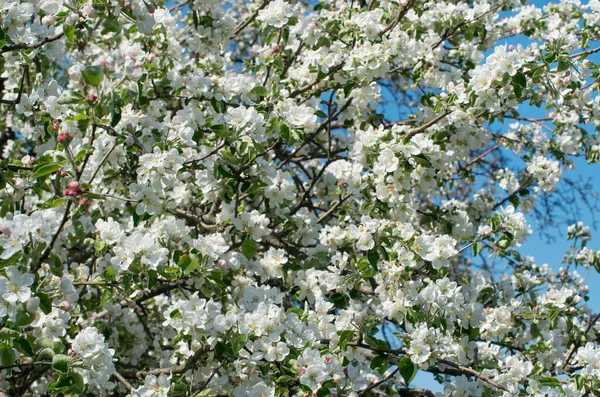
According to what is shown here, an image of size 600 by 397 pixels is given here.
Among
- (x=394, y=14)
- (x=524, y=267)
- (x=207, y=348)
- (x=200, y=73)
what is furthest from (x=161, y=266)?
(x=524, y=267)

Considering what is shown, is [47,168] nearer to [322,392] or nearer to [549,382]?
[322,392]

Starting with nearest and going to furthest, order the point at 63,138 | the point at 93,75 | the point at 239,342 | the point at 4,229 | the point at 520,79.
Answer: the point at 93,75, the point at 4,229, the point at 63,138, the point at 239,342, the point at 520,79

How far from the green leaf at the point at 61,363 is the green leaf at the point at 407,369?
1.20 meters

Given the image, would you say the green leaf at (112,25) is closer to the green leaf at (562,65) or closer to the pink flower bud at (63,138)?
the pink flower bud at (63,138)

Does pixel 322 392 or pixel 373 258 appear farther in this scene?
pixel 373 258

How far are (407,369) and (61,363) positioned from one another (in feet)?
4.08

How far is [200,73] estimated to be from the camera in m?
3.23

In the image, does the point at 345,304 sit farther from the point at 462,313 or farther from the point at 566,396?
the point at 566,396

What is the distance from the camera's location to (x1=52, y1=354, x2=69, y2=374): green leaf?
178cm

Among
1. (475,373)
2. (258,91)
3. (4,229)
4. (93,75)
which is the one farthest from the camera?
(258,91)

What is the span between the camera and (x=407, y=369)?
7.57 ft

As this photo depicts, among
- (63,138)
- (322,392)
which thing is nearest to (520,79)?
(322,392)

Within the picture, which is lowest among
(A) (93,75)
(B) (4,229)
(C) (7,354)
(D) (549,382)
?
(D) (549,382)

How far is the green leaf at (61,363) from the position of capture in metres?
1.78
